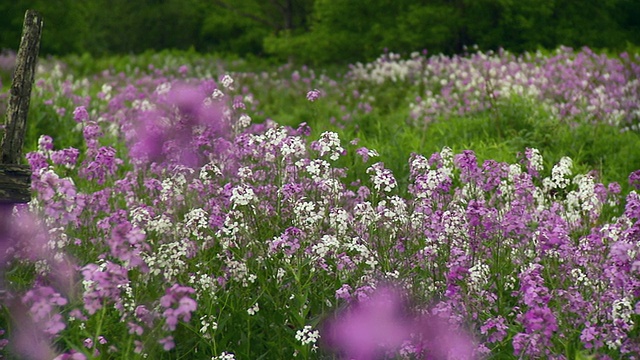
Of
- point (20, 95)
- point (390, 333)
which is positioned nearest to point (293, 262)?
point (390, 333)

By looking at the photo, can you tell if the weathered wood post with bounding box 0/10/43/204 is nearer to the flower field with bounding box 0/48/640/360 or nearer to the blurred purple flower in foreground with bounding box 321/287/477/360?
the flower field with bounding box 0/48/640/360

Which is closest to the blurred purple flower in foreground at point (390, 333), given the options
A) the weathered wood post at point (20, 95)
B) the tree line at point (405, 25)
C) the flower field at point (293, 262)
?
the flower field at point (293, 262)

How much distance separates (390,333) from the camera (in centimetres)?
366

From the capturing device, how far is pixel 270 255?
432cm

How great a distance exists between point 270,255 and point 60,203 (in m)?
1.31

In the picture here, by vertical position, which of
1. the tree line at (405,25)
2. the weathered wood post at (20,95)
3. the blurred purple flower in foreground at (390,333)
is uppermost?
the weathered wood post at (20,95)

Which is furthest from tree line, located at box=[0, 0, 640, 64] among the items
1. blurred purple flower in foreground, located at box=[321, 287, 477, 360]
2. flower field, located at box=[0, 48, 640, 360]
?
blurred purple flower in foreground, located at box=[321, 287, 477, 360]

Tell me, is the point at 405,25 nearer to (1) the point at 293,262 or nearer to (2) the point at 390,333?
(1) the point at 293,262

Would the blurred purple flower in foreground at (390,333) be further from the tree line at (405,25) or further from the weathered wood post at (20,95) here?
the tree line at (405,25)

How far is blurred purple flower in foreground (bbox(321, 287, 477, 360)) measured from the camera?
12.1 feet

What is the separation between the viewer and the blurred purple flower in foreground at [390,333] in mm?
3676

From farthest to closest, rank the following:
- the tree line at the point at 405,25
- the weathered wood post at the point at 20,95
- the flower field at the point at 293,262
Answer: the tree line at the point at 405,25 → the weathered wood post at the point at 20,95 → the flower field at the point at 293,262

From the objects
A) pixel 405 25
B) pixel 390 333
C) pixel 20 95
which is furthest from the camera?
pixel 405 25

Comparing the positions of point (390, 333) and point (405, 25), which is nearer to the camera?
point (390, 333)
